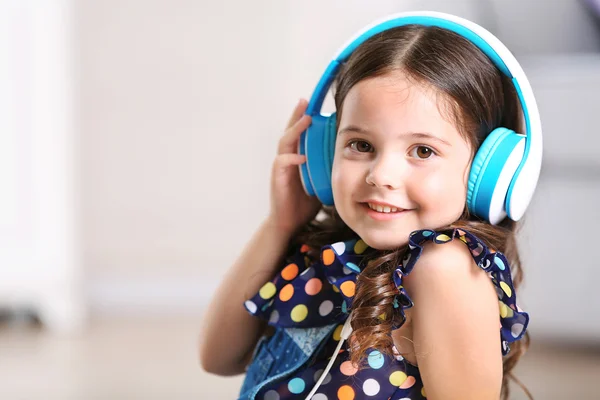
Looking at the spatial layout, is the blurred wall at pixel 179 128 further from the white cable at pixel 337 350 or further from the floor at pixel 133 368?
the white cable at pixel 337 350

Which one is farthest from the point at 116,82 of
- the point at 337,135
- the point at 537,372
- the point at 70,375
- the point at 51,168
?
the point at 337,135

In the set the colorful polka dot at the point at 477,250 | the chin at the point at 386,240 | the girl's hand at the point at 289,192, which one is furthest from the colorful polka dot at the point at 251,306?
the colorful polka dot at the point at 477,250

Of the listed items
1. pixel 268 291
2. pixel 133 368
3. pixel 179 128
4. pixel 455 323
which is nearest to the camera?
pixel 455 323

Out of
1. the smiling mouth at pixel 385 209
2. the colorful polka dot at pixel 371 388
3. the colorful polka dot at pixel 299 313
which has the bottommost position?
the colorful polka dot at pixel 371 388

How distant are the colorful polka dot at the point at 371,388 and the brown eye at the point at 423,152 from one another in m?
0.26

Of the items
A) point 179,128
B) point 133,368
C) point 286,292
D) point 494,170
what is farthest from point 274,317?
point 179,128

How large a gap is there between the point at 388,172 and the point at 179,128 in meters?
1.95

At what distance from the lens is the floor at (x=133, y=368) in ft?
5.67

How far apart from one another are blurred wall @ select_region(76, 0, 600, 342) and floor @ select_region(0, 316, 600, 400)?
331mm

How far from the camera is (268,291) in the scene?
99cm

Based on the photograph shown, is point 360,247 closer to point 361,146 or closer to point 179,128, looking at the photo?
point 361,146

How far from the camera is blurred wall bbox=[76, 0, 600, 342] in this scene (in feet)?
8.54

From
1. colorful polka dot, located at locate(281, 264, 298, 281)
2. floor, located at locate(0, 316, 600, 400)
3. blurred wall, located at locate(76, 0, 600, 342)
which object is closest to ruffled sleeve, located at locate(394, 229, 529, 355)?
colorful polka dot, located at locate(281, 264, 298, 281)

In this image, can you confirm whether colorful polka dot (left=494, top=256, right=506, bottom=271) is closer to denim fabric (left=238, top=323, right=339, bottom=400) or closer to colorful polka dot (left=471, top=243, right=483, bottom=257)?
colorful polka dot (left=471, top=243, right=483, bottom=257)
